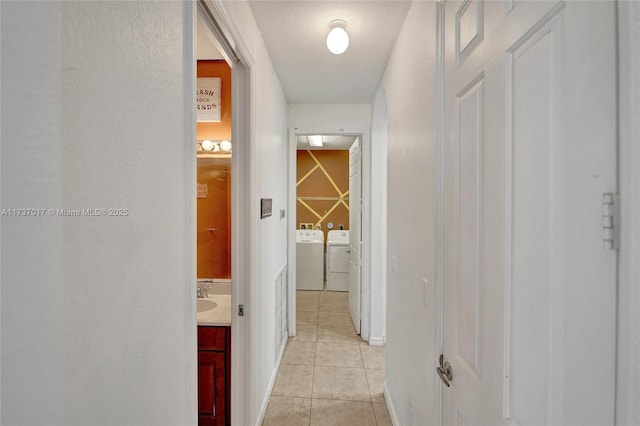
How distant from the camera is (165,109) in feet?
2.60

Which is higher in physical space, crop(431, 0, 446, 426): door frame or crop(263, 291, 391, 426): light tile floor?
crop(431, 0, 446, 426): door frame

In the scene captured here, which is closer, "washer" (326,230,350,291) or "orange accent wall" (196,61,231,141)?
"orange accent wall" (196,61,231,141)

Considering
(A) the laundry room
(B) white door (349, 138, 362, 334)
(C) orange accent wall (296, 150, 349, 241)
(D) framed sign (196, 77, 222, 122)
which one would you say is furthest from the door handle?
(C) orange accent wall (296, 150, 349, 241)

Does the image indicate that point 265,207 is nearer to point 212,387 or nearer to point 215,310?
point 215,310

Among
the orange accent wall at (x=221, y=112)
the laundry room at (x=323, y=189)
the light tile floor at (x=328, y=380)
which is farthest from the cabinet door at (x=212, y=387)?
the laundry room at (x=323, y=189)

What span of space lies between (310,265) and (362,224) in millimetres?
2179

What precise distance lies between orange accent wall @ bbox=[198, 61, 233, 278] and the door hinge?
7.01 feet

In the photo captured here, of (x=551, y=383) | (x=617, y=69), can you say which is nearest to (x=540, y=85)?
(x=617, y=69)

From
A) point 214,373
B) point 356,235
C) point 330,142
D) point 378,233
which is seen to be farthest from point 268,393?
point 330,142

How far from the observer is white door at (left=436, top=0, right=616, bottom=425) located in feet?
1.59

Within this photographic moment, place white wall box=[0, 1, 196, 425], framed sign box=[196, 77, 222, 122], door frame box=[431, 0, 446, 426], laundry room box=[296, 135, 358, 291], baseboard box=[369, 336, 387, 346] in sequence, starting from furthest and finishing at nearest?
laundry room box=[296, 135, 358, 291], baseboard box=[369, 336, 387, 346], framed sign box=[196, 77, 222, 122], door frame box=[431, 0, 446, 426], white wall box=[0, 1, 196, 425]

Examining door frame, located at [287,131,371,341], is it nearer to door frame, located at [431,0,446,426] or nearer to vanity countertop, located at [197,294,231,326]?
vanity countertop, located at [197,294,231,326]

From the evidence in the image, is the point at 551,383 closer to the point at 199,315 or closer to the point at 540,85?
the point at 540,85

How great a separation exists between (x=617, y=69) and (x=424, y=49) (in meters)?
1.10
